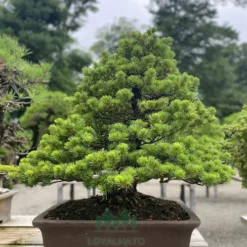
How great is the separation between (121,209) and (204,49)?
12880 millimetres

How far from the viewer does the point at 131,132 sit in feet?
4.66

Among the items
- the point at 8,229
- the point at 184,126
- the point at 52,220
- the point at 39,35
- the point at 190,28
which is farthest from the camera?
the point at 190,28

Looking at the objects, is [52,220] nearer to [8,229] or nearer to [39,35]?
[8,229]

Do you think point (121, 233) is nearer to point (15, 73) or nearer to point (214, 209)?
point (15, 73)

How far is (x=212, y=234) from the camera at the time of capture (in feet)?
10.2

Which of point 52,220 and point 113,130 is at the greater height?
point 113,130

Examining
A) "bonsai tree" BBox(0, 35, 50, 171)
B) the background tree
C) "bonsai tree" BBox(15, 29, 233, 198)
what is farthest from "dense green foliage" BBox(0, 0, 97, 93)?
"bonsai tree" BBox(15, 29, 233, 198)

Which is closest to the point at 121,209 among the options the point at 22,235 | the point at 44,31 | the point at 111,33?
the point at 22,235

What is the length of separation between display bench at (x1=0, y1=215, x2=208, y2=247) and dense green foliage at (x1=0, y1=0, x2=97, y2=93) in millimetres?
7380

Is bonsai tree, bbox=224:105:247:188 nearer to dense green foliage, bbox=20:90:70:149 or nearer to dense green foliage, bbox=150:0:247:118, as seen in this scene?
dense green foliage, bbox=20:90:70:149

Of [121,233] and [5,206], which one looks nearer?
[121,233]

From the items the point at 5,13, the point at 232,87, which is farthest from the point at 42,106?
the point at 232,87

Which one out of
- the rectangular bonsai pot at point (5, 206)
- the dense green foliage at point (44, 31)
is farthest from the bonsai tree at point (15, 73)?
the dense green foliage at point (44, 31)

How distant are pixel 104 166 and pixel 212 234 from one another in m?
2.14
